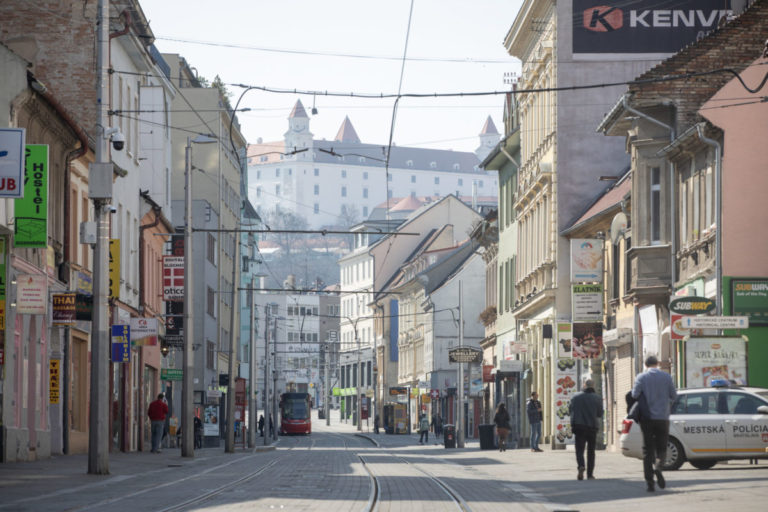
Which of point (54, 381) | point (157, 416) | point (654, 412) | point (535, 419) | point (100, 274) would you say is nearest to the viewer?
point (654, 412)

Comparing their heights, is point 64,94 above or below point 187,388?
above

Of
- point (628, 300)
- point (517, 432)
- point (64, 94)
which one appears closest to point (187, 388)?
point (64, 94)

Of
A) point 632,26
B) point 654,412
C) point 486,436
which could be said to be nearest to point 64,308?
point 654,412

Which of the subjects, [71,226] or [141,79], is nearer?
[71,226]

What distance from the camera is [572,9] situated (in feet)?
154

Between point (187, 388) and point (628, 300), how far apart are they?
1180cm

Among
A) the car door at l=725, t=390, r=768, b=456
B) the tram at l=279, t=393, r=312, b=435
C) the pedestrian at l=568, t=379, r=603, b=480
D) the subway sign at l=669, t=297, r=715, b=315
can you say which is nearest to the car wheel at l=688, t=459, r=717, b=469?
the car door at l=725, t=390, r=768, b=456

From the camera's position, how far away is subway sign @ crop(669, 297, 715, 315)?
28.2 meters

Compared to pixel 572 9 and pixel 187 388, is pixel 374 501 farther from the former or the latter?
pixel 572 9

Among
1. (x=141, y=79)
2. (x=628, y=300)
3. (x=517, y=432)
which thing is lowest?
(x=517, y=432)

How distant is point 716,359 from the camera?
1121 inches

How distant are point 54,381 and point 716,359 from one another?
14.9 metres

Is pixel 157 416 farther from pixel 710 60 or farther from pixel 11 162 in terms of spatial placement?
pixel 11 162

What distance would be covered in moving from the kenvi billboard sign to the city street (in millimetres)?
20450
